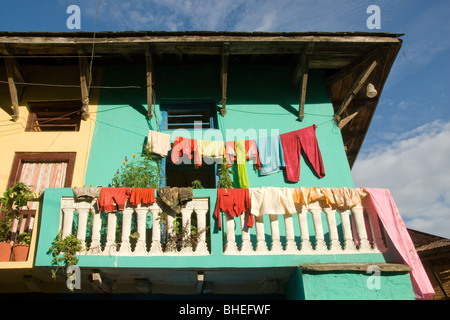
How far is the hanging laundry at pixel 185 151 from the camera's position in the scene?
30.1ft

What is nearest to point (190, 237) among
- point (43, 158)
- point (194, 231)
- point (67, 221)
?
point (194, 231)

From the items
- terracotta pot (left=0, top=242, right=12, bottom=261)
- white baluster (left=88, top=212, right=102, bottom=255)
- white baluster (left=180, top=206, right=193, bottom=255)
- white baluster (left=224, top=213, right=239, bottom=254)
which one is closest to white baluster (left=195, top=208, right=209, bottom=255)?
white baluster (left=180, top=206, right=193, bottom=255)

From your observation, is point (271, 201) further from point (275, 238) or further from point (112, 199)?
point (112, 199)

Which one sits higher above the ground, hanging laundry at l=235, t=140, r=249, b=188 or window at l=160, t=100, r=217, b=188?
window at l=160, t=100, r=217, b=188

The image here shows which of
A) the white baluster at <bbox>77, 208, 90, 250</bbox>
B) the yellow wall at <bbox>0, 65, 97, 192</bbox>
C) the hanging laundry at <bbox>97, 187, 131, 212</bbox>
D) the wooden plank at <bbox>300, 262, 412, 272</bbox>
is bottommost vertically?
the wooden plank at <bbox>300, 262, 412, 272</bbox>

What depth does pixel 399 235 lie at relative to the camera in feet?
23.1

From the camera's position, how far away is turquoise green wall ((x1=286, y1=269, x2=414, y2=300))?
663cm

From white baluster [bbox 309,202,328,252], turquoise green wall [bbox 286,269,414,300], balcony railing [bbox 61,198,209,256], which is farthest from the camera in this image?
white baluster [bbox 309,202,328,252]

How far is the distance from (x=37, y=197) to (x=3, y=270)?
1354 millimetres

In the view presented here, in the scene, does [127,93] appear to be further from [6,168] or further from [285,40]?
[285,40]

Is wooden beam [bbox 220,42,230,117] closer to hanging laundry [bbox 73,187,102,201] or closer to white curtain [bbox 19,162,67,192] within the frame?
white curtain [bbox 19,162,67,192]

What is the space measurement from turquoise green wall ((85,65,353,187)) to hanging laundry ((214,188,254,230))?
78.4 inches

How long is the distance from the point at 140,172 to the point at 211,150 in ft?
5.74
